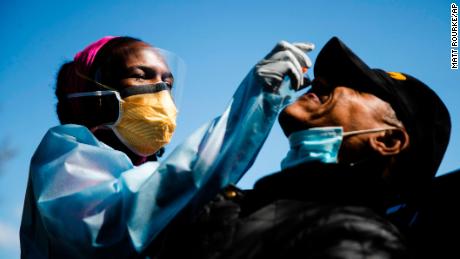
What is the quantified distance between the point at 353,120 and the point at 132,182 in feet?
4.27

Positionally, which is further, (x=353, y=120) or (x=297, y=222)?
(x=353, y=120)

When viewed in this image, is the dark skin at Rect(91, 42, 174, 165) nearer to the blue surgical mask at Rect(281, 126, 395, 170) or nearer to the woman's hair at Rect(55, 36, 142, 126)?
the woman's hair at Rect(55, 36, 142, 126)

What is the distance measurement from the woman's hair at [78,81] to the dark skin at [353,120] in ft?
5.43

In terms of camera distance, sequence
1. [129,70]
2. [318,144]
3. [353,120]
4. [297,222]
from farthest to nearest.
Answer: [129,70]
[353,120]
[318,144]
[297,222]

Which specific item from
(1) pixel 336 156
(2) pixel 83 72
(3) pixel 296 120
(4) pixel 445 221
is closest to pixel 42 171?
(2) pixel 83 72

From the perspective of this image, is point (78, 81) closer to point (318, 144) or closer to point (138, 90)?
point (138, 90)

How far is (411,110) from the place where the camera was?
2830mm

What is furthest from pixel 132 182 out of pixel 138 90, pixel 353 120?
pixel 353 120

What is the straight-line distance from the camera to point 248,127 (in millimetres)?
2715

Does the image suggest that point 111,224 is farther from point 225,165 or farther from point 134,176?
point 225,165

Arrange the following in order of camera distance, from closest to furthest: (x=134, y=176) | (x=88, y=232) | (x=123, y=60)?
(x=88, y=232)
(x=134, y=176)
(x=123, y=60)

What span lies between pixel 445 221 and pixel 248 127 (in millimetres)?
1191

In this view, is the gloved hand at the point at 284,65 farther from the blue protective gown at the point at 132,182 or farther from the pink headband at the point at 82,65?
the pink headband at the point at 82,65

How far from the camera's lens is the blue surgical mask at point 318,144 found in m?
2.65
